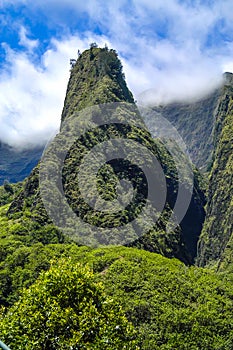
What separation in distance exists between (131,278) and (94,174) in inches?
1745

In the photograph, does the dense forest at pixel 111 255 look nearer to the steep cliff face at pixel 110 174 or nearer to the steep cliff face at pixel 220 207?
the steep cliff face at pixel 110 174

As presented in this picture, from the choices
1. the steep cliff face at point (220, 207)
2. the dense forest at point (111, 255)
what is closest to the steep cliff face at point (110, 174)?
the dense forest at point (111, 255)

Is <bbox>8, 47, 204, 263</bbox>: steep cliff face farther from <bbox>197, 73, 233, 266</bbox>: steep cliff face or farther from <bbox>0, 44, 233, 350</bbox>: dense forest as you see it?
<bbox>197, 73, 233, 266</bbox>: steep cliff face

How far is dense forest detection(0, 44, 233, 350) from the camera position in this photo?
20.4 meters

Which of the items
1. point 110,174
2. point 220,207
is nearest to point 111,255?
point 110,174

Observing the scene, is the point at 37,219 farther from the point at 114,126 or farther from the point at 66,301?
the point at 66,301

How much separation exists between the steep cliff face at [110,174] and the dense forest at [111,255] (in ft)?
0.97

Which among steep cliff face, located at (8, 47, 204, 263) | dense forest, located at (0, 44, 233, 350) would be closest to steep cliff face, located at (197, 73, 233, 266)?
dense forest, located at (0, 44, 233, 350)

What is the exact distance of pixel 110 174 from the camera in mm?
96125

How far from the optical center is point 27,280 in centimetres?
5522

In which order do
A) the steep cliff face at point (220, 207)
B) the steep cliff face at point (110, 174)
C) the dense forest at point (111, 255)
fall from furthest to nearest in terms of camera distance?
the steep cliff face at point (220, 207) < the steep cliff face at point (110, 174) < the dense forest at point (111, 255)

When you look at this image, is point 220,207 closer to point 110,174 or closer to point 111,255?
point 110,174

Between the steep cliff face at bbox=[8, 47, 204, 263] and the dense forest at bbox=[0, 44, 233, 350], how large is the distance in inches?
11.7

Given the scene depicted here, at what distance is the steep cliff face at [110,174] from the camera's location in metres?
85.4
